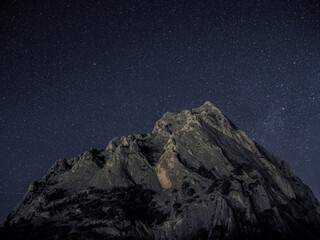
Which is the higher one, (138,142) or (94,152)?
(94,152)

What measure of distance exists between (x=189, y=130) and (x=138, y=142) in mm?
→ 29460

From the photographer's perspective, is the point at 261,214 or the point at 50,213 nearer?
the point at 261,214

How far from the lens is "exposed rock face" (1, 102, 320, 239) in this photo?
6781 cm

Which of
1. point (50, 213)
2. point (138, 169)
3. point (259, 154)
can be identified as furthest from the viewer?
point (259, 154)

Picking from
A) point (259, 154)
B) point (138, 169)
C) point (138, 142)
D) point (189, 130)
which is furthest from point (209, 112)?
point (138, 169)

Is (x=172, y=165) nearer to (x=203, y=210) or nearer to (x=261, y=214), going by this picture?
(x=203, y=210)

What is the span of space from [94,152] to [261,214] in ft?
305

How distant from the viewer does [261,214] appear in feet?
235

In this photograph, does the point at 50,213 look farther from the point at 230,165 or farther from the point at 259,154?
the point at 259,154

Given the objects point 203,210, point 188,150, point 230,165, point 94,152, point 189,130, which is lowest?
point 203,210

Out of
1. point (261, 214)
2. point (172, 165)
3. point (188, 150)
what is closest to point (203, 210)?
point (261, 214)

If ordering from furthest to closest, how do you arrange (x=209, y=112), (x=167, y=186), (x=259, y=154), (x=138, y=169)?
1. (x=209, y=112)
2. (x=259, y=154)
3. (x=138, y=169)
4. (x=167, y=186)

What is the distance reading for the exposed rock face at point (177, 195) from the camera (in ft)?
222

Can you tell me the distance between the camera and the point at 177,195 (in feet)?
268
